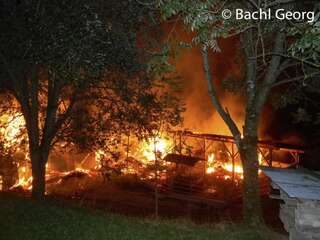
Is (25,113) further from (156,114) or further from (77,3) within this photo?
(77,3)

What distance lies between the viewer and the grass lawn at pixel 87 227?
1030 centimetres

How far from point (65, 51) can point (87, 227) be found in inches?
217

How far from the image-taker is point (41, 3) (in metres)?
9.06

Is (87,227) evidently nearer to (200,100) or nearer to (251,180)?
(251,180)

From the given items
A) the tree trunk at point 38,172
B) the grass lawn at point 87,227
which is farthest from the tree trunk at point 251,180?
the tree trunk at point 38,172

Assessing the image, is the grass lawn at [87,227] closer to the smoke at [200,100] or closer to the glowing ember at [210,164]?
the glowing ember at [210,164]

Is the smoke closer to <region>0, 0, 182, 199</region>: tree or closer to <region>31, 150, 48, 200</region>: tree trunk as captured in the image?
<region>0, 0, 182, 199</region>: tree

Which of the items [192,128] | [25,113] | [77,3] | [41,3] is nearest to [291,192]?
[77,3]

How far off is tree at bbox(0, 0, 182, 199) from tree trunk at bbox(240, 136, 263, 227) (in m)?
4.36

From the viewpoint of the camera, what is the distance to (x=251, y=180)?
Answer: 12.5 m

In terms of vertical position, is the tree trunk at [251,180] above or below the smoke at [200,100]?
below

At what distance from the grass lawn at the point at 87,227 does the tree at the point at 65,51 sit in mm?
2856

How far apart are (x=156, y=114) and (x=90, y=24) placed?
6.60m

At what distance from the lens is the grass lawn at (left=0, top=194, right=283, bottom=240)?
10.3 m
